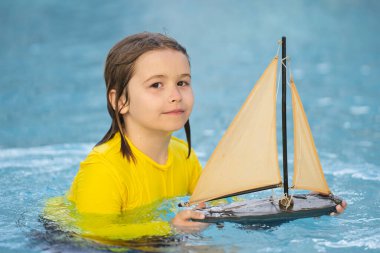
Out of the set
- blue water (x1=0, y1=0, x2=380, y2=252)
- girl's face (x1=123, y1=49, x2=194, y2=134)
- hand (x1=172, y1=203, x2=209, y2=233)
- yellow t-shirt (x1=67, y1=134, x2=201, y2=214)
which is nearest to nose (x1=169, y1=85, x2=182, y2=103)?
girl's face (x1=123, y1=49, x2=194, y2=134)

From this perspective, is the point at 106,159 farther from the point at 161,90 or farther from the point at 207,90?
the point at 207,90

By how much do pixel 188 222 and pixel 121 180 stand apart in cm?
39

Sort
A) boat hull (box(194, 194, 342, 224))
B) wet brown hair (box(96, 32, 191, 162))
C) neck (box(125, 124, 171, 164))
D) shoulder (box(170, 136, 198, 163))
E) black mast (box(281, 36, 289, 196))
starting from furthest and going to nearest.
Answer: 1. shoulder (box(170, 136, 198, 163))
2. neck (box(125, 124, 171, 164))
3. wet brown hair (box(96, 32, 191, 162))
4. boat hull (box(194, 194, 342, 224))
5. black mast (box(281, 36, 289, 196))

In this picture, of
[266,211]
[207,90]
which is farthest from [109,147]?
[207,90]

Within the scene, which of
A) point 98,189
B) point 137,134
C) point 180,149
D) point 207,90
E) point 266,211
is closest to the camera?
point 266,211

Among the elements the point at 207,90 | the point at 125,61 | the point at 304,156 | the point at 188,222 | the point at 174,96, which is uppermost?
the point at 207,90

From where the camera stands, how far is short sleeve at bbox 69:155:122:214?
9.17 feet

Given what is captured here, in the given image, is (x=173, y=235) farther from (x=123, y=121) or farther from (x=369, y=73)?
(x=369, y=73)

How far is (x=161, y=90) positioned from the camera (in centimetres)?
286

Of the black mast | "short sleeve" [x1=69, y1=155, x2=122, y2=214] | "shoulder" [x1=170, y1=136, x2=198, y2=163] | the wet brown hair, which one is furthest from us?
"shoulder" [x1=170, y1=136, x2=198, y2=163]

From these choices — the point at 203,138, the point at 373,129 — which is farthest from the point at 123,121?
the point at 373,129

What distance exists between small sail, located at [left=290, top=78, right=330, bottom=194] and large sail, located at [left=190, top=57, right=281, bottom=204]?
0.08 meters

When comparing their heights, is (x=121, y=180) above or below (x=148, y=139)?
below

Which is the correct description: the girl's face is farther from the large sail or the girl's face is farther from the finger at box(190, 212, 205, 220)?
the finger at box(190, 212, 205, 220)
